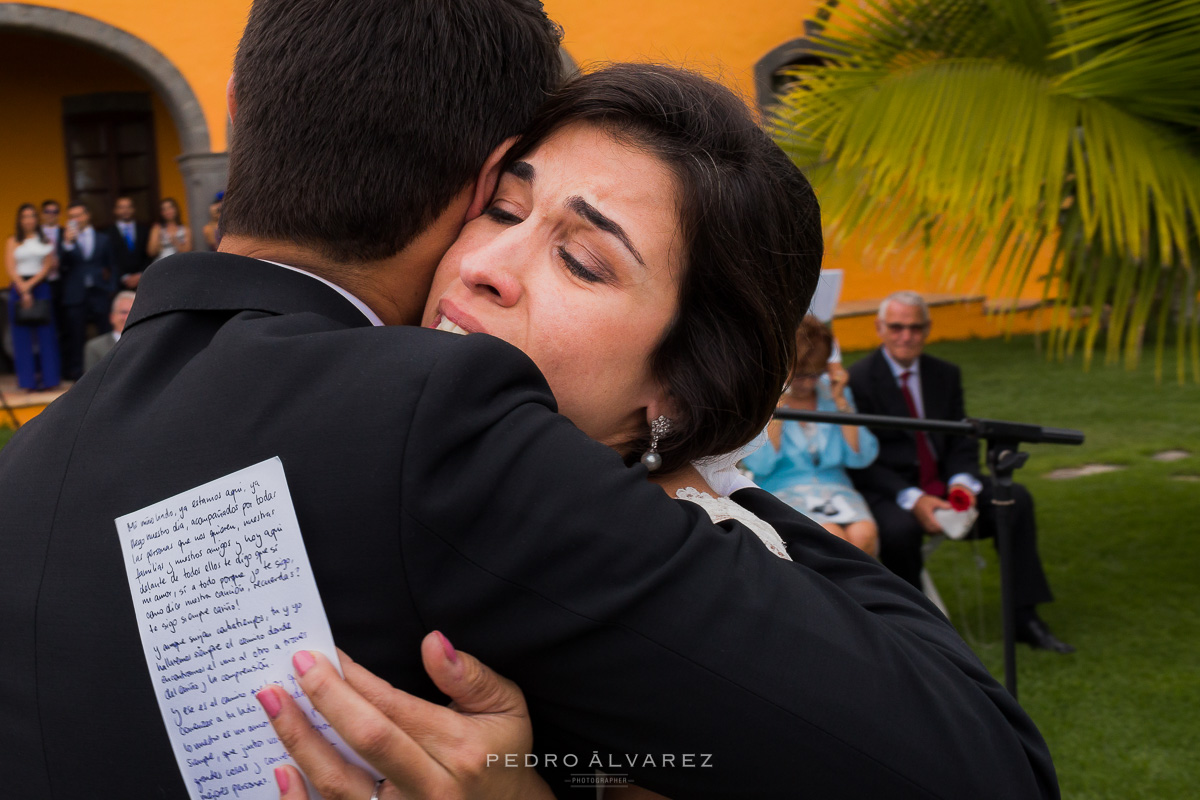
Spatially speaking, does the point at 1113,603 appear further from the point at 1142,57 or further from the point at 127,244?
the point at 127,244

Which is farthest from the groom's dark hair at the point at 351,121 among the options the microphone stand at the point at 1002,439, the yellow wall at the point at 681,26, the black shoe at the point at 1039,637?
the yellow wall at the point at 681,26

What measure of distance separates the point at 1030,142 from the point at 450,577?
12.1 feet

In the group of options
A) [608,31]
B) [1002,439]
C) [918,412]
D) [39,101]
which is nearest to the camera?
[1002,439]

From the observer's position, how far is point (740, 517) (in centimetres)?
134

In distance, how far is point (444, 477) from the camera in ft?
3.23

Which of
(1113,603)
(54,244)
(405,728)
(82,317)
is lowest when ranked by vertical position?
(82,317)

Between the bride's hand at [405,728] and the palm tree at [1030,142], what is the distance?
11.2 feet

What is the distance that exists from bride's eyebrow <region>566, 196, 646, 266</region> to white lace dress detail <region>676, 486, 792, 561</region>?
1.00 feet

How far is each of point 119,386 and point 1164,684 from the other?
4877 millimetres

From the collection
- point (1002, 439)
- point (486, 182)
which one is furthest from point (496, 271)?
point (1002, 439)

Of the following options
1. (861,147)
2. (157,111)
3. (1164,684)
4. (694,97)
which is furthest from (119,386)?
(157,111)

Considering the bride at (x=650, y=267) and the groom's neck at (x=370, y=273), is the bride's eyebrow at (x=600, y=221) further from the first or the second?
the groom's neck at (x=370, y=273)

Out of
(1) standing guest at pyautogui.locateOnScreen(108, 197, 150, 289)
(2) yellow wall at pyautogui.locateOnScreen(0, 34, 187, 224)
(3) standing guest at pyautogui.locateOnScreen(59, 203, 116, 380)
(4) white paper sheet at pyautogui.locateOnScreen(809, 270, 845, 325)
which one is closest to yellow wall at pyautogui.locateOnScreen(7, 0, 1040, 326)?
(2) yellow wall at pyautogui.locateOnScreen(0, 34, 187, 224)

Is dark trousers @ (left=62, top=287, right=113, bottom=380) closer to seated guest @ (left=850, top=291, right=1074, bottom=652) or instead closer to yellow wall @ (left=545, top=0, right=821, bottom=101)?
yellow wall @ (left=545, top=0, right=821, bottom=101)
